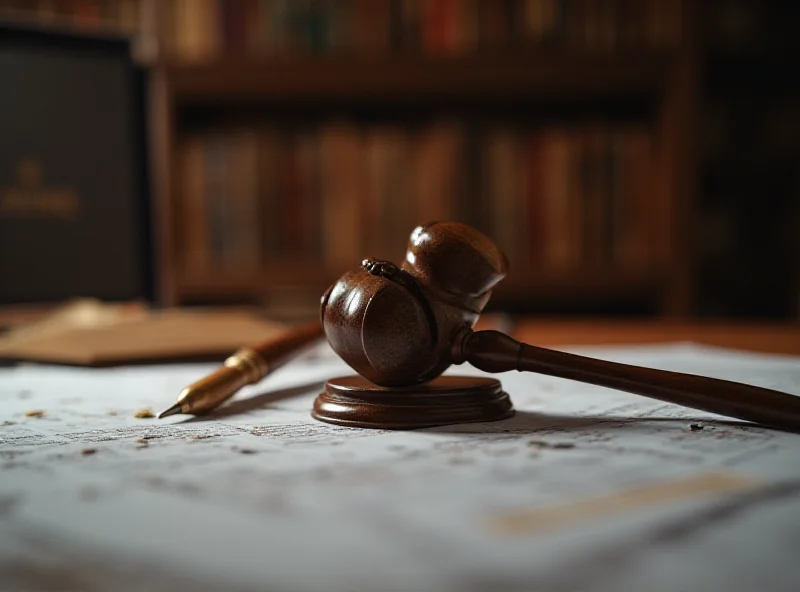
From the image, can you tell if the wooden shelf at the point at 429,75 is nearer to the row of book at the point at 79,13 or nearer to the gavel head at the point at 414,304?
the row of book at the point at 79,13

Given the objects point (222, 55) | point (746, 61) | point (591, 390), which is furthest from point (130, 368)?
point (746, 61)

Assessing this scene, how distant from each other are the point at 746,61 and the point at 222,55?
1.12 m

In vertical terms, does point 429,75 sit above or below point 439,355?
above

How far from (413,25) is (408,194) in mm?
337

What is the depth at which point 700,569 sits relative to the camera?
0.78 ft

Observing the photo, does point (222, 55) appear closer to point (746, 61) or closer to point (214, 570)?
point (746, 61)

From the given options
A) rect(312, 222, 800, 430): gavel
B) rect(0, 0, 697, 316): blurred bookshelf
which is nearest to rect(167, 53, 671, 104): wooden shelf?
rect(0, 0, 697, 316): blurred bookshelf

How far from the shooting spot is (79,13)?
1702 mm

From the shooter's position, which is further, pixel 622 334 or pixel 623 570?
pixel 622 334

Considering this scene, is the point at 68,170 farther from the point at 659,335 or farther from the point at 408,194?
the point at 659,335

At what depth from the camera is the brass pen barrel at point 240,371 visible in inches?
20.1

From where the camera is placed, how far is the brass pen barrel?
510mm

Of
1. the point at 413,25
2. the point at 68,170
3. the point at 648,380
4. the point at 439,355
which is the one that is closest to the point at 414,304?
the point at 439,355

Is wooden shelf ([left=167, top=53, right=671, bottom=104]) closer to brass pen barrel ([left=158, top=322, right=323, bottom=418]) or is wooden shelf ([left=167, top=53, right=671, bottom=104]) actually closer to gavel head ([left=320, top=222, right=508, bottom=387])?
brass pen barrel ([left=158, top=322, right=323, bottom=418])
